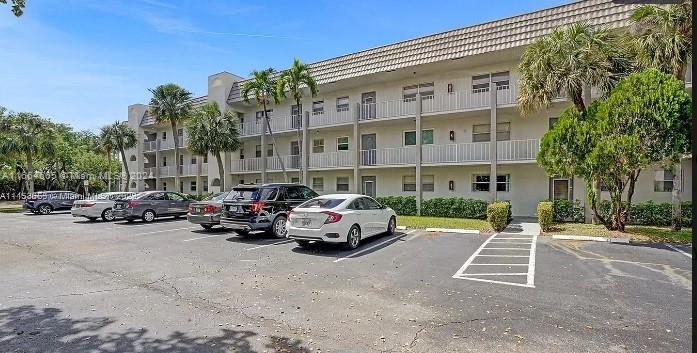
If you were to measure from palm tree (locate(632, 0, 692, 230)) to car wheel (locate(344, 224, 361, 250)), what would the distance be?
9843 millimetres

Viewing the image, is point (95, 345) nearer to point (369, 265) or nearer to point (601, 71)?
point (369, 265)

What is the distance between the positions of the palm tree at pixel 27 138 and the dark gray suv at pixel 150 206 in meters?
21.1

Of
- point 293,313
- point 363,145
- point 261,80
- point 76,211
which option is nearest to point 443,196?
point 363,145

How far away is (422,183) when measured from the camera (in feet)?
69.8

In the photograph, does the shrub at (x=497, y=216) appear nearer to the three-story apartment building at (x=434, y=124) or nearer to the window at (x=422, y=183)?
the three-story apartment building at (x=434, y=124)

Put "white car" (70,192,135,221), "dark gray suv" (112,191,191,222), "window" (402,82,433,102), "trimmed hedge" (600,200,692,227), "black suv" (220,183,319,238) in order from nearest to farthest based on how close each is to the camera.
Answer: "black suv" (220,183,319,238) < "trimmed hedge" (600,200,692,227) < "dark gray suv" (112,191,191,222) < "white car" (70,192,135,221) < "window" (402,82,433,102)

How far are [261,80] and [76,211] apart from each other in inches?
465

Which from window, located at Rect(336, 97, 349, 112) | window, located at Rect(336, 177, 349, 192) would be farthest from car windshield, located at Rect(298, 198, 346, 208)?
window, located at Rect(336, 97, 349, 112)

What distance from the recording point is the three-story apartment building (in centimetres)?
1717

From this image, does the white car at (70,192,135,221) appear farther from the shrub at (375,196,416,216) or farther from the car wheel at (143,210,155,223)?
the shrub at (375,196,416,216)

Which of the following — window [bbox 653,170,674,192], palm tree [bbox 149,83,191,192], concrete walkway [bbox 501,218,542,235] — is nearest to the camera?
concrete walkway [bbox 501,218,542,235]

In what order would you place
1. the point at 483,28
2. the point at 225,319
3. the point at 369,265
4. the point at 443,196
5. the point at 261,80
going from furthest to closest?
the point at 261,80
the point at 443,196
the point at 483,28
the point at 369,265
the point at 225,319

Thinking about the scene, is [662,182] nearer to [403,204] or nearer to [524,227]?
[524,227]

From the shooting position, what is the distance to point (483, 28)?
1814cm
